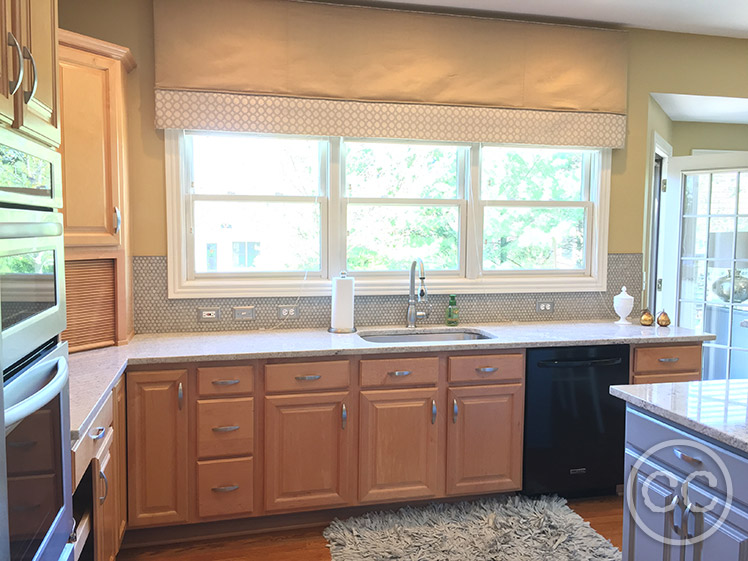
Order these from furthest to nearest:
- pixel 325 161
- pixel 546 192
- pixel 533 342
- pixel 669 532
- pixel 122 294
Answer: pixel 546 192, pixel 325 161, pixel 533 342, pixel 122 294, pixel 669 532

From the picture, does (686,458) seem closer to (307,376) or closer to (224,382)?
(307,376)

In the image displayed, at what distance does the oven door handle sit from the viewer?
1.01m

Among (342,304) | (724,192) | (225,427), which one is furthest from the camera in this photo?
(724,192)

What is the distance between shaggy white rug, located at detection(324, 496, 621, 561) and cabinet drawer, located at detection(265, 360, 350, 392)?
710 millimetres

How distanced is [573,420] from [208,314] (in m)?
2.04

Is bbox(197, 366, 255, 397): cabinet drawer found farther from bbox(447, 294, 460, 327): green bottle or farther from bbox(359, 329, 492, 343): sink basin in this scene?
bbox(447, 294, 460, 327): green bottle

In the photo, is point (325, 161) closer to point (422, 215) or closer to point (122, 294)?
point (422, 215)

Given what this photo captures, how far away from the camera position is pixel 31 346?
1.17m

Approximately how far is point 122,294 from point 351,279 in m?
1.15

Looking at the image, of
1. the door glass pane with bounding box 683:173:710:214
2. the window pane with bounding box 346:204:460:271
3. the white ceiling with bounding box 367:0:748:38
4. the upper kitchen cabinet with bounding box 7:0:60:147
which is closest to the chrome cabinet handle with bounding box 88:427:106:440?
the upper kitchen cabinet with bounding box 7:0:60:147

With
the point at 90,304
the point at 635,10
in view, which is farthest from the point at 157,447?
the point at 635,10

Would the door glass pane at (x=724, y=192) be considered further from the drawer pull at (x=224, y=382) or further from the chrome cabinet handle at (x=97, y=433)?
the chrome cabinet handle at (x=97, y=433)

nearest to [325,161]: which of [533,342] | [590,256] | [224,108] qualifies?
[224,108]

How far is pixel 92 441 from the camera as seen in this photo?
1.91 m
